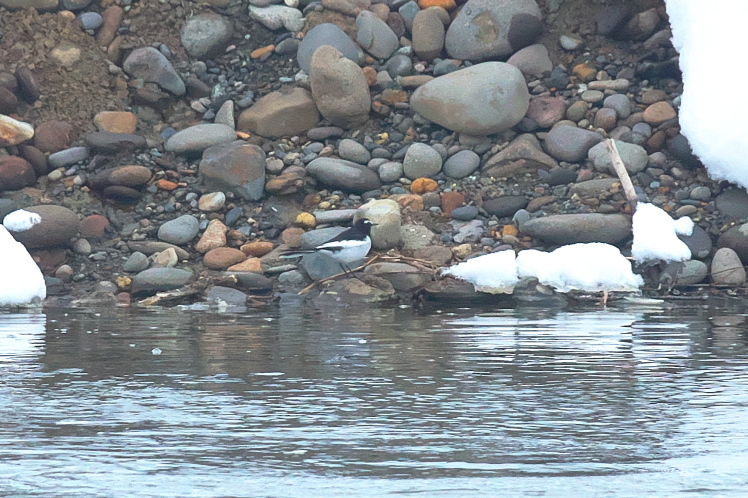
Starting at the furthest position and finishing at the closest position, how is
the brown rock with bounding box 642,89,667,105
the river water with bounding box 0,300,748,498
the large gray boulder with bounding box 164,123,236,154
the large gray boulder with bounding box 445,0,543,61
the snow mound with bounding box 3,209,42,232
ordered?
1. the large gray boulder with bounding box 445,0,543,61
2. the brown rock with bounding box 642,89,667,105
3. the large gray boulder with bounding box 164,123,236,154
4. the snow mound with bounding box 3,209,42,232
5. the river water with bounding box 0,300,748,498

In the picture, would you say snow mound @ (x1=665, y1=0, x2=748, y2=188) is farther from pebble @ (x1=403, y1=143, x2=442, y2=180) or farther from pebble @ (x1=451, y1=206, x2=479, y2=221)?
pebble @ (x1=403, y1=143, x2=442, y2=180)

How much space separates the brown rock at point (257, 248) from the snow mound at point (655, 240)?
13.9 feet

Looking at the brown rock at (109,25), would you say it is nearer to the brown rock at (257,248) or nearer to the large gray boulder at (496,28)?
the brown rock at (257,248)

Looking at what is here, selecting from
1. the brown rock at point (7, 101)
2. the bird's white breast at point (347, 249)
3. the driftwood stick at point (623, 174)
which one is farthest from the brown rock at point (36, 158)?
the driftwood stick at point (623, 174)

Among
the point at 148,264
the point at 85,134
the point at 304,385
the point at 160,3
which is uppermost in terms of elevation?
the point at 160,3

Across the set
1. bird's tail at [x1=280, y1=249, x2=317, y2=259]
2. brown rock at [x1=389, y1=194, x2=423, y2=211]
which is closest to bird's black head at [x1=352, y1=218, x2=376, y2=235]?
bird's tail at [x1=280, y1=249, x2=317, y2=259]

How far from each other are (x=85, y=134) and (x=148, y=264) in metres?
3.15

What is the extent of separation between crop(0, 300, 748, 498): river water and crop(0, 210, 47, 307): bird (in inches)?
90.4

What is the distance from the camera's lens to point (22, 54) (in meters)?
15.3

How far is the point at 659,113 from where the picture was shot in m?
14.0

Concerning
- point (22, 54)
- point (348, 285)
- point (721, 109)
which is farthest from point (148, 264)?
point (721, 109)

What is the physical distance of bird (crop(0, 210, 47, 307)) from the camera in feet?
35.8

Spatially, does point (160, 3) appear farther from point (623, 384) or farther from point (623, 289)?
point (623, 384)

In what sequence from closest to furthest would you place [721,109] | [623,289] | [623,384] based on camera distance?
1. [623,384]
2. [623,289]
3. [721,109]
